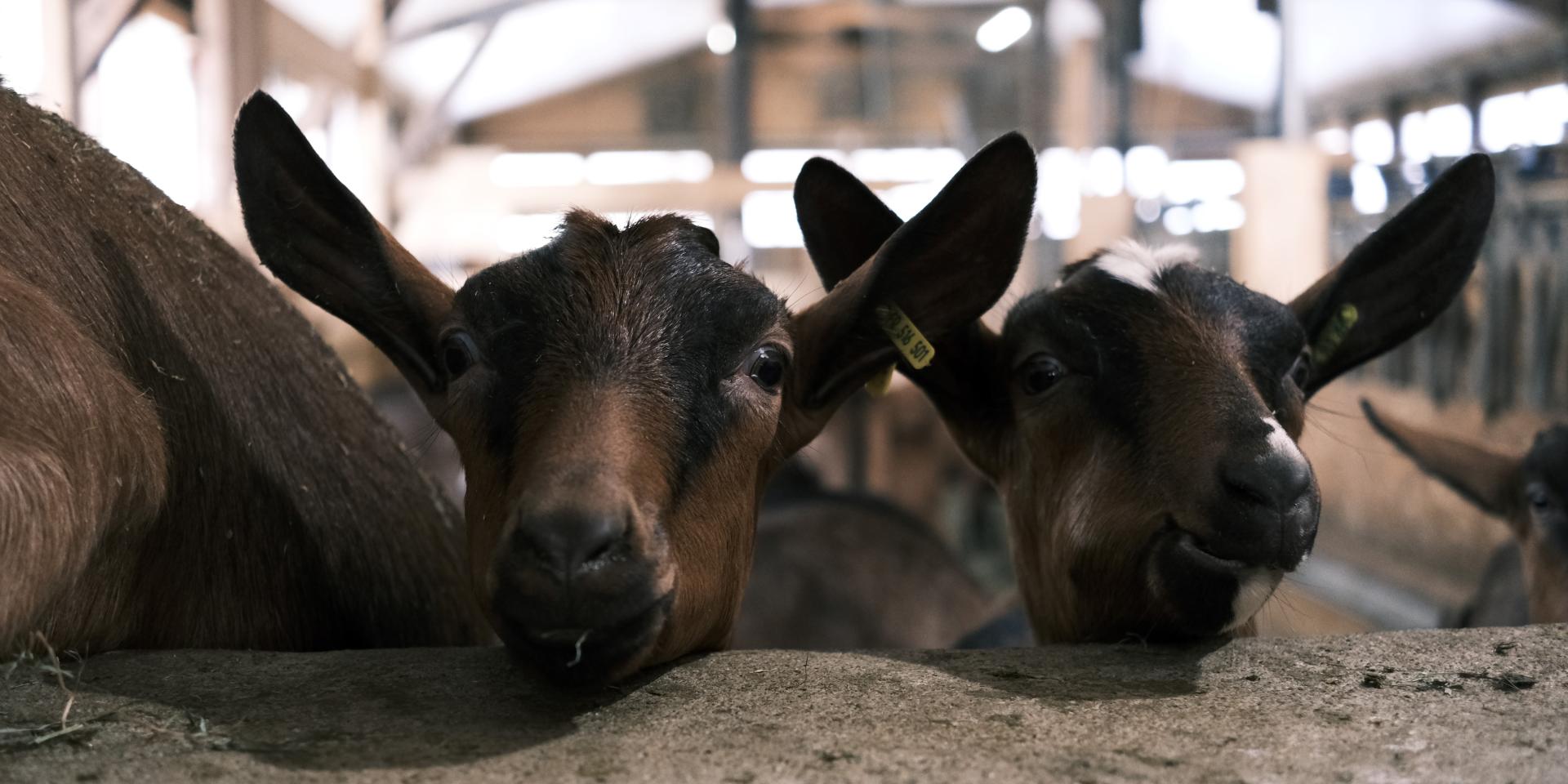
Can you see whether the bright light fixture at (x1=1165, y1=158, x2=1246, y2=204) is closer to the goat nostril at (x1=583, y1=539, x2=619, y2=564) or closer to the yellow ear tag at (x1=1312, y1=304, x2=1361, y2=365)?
the yellow ear tag at (x1=1312, y1=304, x2=1361, y2=365)

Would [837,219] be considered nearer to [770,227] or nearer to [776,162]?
[770,227]

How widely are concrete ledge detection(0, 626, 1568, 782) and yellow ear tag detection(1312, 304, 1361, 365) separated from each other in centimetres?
85

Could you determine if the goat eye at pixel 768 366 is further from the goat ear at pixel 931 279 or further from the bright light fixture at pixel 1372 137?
the bright light fixture at pixel 1372 137

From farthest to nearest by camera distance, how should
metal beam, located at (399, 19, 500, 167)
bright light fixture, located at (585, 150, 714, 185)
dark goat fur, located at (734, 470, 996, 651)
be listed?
bright light fixture, located at (585, 150, 714, 185)
metal beam, located at (399, 19, 500, 167)
dark goat fur, located at (734, 470, 996, 651)

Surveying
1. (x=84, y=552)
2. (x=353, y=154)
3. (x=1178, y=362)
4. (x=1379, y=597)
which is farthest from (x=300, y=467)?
(x=353, y=154)

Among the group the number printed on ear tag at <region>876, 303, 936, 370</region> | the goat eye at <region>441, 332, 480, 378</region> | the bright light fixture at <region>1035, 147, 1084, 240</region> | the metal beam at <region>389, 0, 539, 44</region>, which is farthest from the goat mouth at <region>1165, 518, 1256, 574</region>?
the metal beam at <region>389, 0, 539, 44</region>

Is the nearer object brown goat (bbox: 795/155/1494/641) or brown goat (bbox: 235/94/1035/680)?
brown goat (bbox: 235/94/1035/680)

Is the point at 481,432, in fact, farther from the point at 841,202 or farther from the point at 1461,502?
the point at 1461,502

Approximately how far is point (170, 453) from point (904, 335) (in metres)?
1.54

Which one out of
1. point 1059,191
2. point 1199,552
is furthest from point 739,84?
point 1199,552

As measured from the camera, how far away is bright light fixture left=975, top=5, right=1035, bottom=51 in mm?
14773

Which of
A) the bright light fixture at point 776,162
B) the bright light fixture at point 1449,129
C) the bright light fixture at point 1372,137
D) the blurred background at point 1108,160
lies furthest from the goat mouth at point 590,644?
the bright light fixture at point 1372,137

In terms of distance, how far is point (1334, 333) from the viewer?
3.12 m

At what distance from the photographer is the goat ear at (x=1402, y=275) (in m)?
3.07
